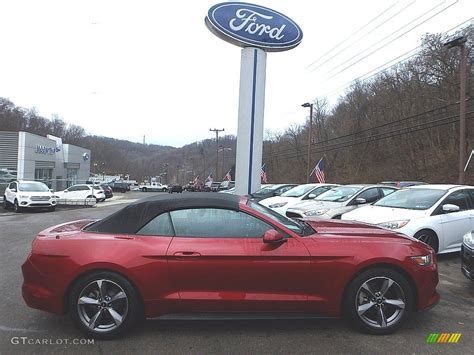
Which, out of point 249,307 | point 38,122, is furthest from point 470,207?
point 38,122

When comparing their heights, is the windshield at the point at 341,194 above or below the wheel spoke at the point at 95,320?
above

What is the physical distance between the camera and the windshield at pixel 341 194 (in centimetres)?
1263

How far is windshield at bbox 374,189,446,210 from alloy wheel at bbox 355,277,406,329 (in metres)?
4.42

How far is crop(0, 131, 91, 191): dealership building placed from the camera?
41500 millimetres

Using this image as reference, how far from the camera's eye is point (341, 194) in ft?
42.7

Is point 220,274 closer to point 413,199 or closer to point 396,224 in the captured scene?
point 396,224

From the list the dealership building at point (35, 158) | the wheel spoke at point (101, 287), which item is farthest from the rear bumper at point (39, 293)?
the dealership building at point (35, 158)

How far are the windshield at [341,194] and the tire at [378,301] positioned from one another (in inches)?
319

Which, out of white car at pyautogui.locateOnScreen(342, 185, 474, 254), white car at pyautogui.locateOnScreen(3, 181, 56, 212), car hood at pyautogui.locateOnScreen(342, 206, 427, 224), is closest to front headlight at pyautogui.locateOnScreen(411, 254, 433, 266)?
white car at pyautogui.locateOnScreen(342, 185, 474, 254)

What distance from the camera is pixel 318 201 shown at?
1290cm

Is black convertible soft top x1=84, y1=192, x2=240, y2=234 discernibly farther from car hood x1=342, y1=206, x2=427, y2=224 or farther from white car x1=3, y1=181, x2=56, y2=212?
white car x1=3, y1=181, x2=56, y2=212

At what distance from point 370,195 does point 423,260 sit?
800 cm

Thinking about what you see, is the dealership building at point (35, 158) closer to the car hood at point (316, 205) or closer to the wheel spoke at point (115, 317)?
the car hood at point (316, 205)

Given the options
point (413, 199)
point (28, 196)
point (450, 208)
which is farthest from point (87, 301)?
point (28, 196)
